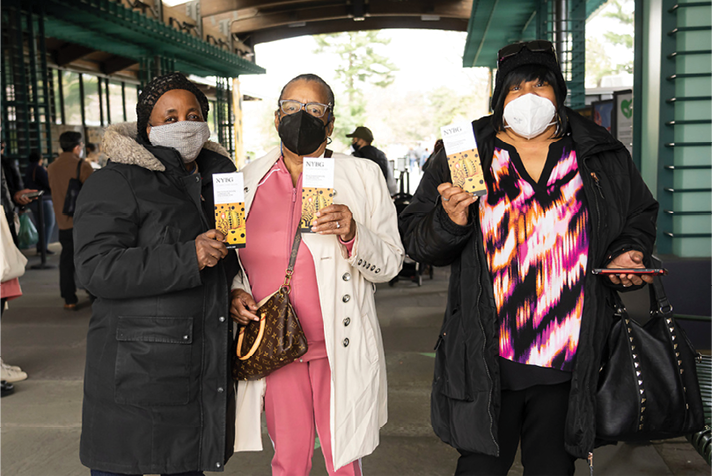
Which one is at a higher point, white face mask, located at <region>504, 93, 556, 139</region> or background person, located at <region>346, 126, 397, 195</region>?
background person, located at <region>346, 126, 397, 195</region>

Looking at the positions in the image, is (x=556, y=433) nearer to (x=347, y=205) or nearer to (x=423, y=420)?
(x=347, y=205)

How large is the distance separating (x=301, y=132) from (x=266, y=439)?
231cm

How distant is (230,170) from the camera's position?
2611 millimetres

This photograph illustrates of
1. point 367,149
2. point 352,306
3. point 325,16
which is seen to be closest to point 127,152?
point 352,306

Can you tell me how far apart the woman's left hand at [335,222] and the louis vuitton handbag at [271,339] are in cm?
21

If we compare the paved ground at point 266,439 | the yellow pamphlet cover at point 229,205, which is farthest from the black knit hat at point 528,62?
the paved ground at point 266,439

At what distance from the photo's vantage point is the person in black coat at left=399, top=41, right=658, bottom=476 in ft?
7.18

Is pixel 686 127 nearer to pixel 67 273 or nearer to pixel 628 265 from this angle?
pixel 628 265

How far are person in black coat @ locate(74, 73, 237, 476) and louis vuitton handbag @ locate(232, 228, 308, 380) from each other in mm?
100

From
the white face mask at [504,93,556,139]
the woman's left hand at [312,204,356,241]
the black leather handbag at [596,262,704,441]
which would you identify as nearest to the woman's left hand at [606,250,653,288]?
the black leather handbag at [596,262,704,441]

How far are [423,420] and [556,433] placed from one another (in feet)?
6.71

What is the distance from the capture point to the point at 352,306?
2535 mm

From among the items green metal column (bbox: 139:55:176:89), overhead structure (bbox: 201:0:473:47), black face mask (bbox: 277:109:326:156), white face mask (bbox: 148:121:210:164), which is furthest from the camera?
overhead structure (bbox: 201:0:473:47)

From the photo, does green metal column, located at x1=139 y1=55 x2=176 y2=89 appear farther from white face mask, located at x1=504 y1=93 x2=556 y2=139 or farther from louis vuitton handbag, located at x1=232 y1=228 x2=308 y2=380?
white face mask, located at x1=504 y1=93 x2=556 y2=139
